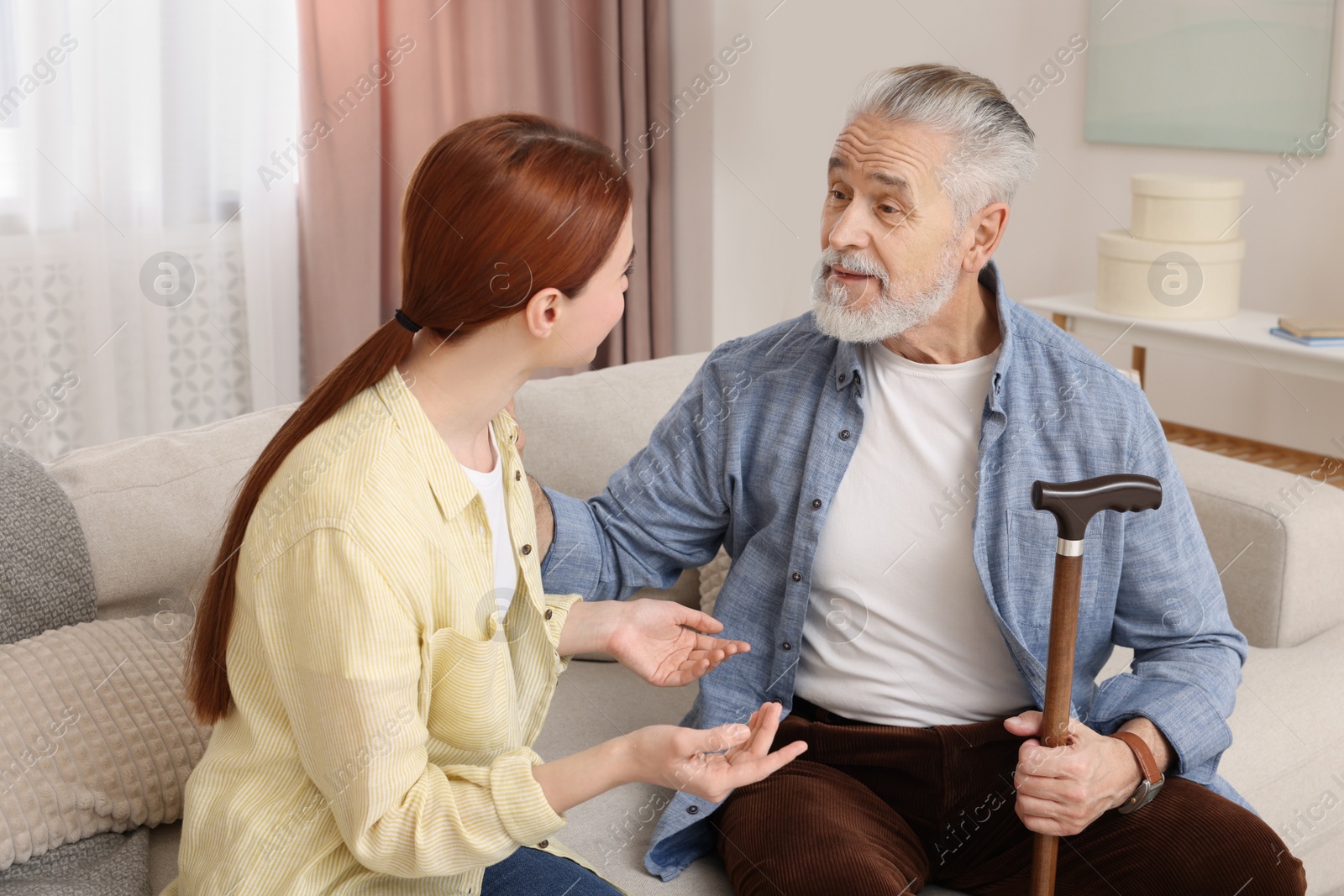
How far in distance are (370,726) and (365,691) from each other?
0.09 feet

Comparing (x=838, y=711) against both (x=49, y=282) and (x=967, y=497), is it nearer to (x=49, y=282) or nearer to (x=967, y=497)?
(x=967, y=497)

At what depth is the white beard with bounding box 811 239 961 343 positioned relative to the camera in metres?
1.45

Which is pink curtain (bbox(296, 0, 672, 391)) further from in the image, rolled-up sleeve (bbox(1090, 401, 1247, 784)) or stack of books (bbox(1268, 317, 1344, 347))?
rolled-up sleeve (bbox(1090, 401, 1247, 784))

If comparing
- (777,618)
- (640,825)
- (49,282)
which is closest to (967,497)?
(777,618)

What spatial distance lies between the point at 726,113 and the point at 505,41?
966mm

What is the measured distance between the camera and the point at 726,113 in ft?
14.5

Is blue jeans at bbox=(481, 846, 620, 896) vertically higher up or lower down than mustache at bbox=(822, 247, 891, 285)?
lower down

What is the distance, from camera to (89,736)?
1.32 metres

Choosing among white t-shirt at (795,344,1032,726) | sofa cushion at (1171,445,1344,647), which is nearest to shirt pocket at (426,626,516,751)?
white t-shirt at (795,344,1032,726)

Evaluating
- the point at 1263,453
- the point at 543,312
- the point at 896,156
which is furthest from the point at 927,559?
the point at 1263,453

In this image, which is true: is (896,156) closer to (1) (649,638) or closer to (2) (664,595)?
(1) (649,638)

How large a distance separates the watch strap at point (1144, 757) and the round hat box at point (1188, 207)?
229 cm

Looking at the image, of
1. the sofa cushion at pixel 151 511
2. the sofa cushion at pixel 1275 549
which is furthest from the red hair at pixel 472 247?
the sofa cushion at pixel 1275 549

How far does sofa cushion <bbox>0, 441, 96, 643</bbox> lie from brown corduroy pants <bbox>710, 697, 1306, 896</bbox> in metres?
0.81
